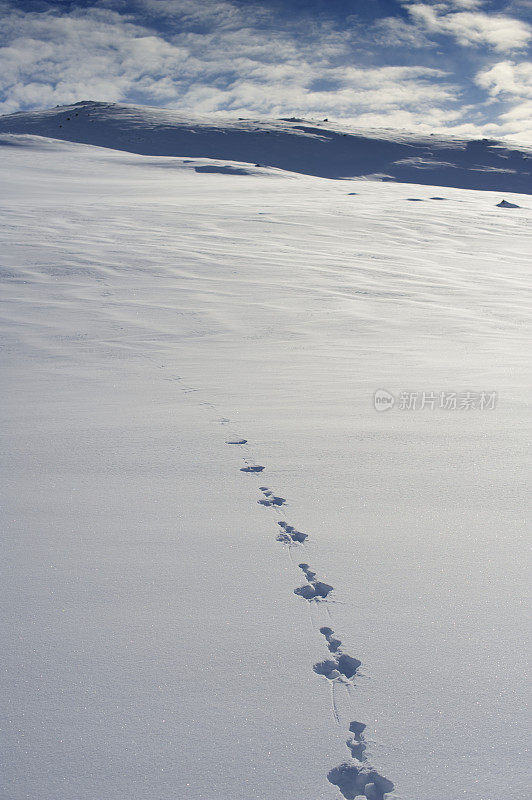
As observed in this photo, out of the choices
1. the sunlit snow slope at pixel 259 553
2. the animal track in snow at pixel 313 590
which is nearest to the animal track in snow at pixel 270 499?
the sunlit snow slope at pixel 259 553

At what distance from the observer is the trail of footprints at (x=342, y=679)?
4.24 feet

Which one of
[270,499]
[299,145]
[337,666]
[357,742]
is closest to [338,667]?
[337,666]

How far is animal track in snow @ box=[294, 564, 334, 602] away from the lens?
183 centimetres

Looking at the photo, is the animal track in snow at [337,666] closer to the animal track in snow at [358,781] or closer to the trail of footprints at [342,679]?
the trail of footprints at [342,679]

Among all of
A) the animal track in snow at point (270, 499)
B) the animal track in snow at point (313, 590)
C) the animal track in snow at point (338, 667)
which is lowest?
the animal track in snow at point (338, 667)

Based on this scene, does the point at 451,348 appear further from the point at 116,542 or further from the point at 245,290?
the point at 116,542

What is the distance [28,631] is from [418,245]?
8.88 meters

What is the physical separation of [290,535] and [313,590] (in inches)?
12.2

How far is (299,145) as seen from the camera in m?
27.4

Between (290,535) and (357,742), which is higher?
(290,535)

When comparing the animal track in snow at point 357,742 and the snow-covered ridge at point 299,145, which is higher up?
the snow-covered ridge at point 299,145

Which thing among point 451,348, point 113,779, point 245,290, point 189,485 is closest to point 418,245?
point 245,290

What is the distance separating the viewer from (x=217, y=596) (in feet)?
5.98

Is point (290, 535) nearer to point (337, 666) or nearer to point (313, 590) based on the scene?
point (313, 590)
